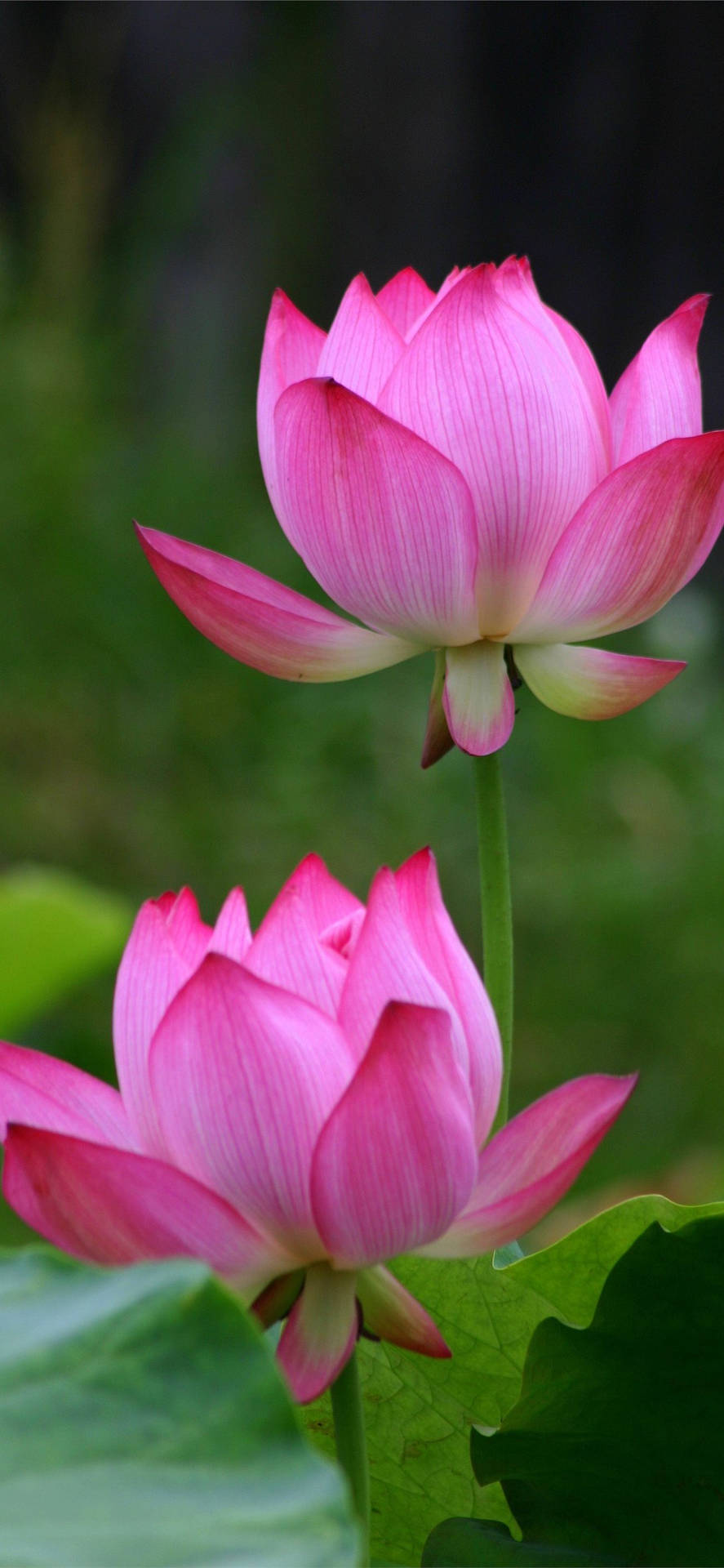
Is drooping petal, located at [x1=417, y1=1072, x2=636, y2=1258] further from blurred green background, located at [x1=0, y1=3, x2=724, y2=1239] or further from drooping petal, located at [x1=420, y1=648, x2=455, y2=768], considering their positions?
blurred green background, located at [x1=0, y1=3, x2=724, y2=1239]

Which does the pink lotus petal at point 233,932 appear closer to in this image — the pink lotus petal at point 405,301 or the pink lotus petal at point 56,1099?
the pink lotus petal at point 56,1099

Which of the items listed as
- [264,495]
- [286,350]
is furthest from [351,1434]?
[264,495]

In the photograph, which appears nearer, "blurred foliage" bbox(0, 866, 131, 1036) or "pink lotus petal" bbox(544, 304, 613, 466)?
"pink lotus petal" bbox(544, 304, 613, 466)

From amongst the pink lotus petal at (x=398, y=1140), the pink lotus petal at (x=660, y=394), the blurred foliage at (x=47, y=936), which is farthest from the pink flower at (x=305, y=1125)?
the blurred foliage at (x=47, y=936)

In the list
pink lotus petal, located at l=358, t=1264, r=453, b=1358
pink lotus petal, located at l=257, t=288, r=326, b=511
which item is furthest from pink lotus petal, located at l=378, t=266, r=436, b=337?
pink lotus petal, located at l=358, t=1264, r=453, b=1358

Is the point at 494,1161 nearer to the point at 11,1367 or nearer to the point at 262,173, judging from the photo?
the point at 11,1367
